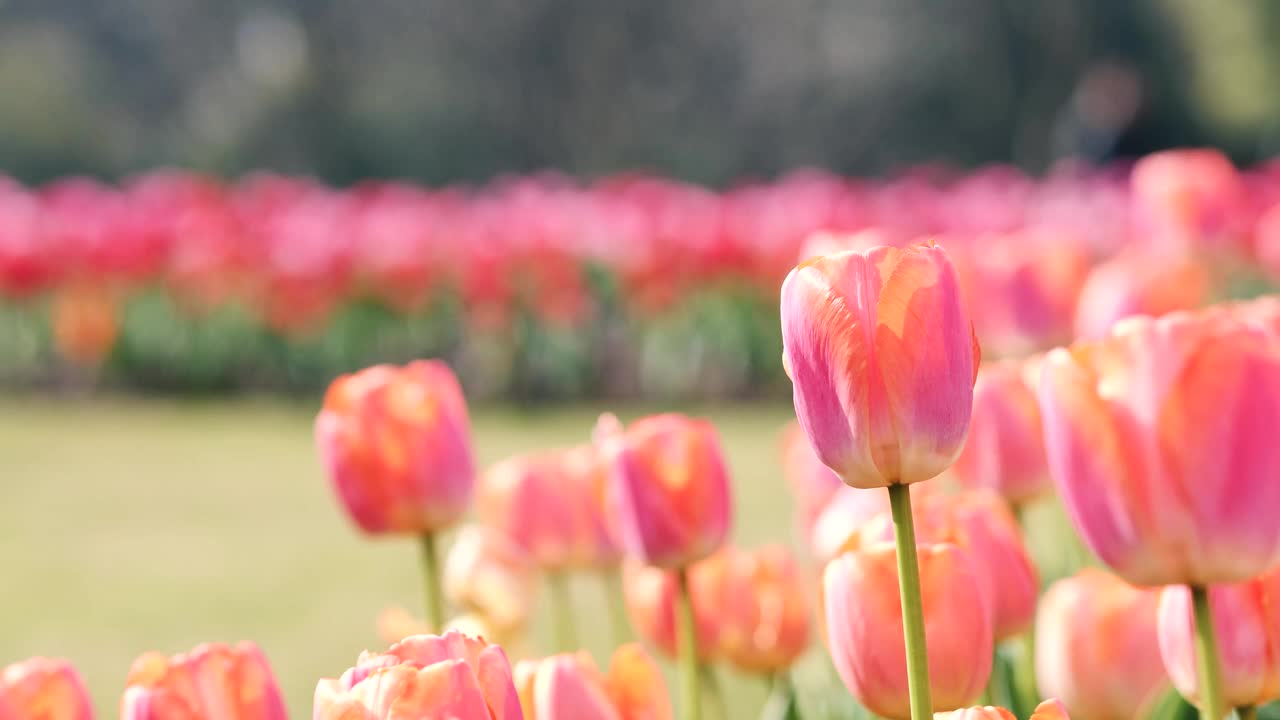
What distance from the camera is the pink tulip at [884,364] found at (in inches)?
33.1

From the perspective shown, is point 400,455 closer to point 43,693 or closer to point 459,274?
point 43,693

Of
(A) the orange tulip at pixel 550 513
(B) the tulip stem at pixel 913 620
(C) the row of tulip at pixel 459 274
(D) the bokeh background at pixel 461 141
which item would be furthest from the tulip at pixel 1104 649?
(C) the row of tulip at pixel 459 274

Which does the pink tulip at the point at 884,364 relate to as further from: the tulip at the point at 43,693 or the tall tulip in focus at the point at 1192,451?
the tulip at the point at 43,693

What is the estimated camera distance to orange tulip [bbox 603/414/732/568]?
1225mm

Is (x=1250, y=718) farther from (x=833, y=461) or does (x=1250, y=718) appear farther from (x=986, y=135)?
(x=986, y=135)

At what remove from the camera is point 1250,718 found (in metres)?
1.02

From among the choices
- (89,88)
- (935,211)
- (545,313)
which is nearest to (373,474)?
(545,313)

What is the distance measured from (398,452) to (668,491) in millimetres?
254

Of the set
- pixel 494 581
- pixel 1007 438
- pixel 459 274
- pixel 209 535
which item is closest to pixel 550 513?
pixel 494 581

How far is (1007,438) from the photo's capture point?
4.76 ft

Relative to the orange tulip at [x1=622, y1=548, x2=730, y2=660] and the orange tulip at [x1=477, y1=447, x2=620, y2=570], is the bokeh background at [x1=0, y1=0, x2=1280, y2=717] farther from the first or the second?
the orange tulip at [x1=622, y1=548, x2=730, y2=660]

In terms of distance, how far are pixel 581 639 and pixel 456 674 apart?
2.60 m

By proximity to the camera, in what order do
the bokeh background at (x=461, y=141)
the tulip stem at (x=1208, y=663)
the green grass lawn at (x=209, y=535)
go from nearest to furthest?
the tulip stem at (x=1208, y=663)
the green grass lawn at (x=209, y=535)
the bokeh background at (x=461, y=141)

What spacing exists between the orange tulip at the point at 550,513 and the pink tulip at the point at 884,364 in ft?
2.66
